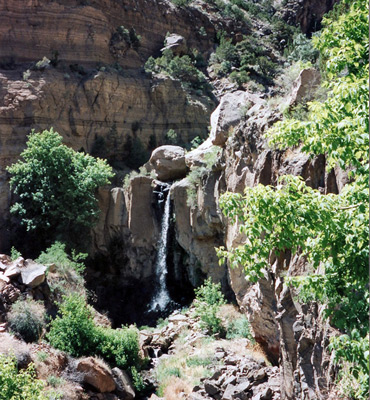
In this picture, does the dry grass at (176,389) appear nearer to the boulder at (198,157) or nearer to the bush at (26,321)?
the bush at (26,321)

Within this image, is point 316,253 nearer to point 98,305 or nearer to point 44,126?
point 98,305

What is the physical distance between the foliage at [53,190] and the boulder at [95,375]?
30.4ft

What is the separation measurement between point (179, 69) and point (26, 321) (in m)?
27.0

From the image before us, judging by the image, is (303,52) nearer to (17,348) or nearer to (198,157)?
(198,157)

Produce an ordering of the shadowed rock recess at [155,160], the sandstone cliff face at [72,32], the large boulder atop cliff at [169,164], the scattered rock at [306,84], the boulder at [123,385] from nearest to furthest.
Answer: the shadowed rock recess at [155,160] → the scattered rock at [306,84] → the boulder at [123,385] → the large boulder atop cliff at [169,164] → the sandstone cliff face at [72,32]

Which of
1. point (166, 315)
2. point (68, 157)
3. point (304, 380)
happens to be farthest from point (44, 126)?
point (304, 380)

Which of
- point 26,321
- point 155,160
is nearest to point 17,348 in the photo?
point 26,321

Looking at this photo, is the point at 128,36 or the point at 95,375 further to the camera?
the point at 128,36

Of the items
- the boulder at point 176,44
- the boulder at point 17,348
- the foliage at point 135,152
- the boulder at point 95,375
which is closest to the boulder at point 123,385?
the boulder at point 95,375

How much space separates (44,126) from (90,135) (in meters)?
3.33

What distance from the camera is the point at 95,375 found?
13242 millimetres

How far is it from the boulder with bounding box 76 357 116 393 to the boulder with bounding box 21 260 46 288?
12.4ft

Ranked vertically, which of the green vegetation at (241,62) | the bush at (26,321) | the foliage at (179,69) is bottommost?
the bush at (26,321)

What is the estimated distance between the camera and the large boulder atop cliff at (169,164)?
2456 centimetres
